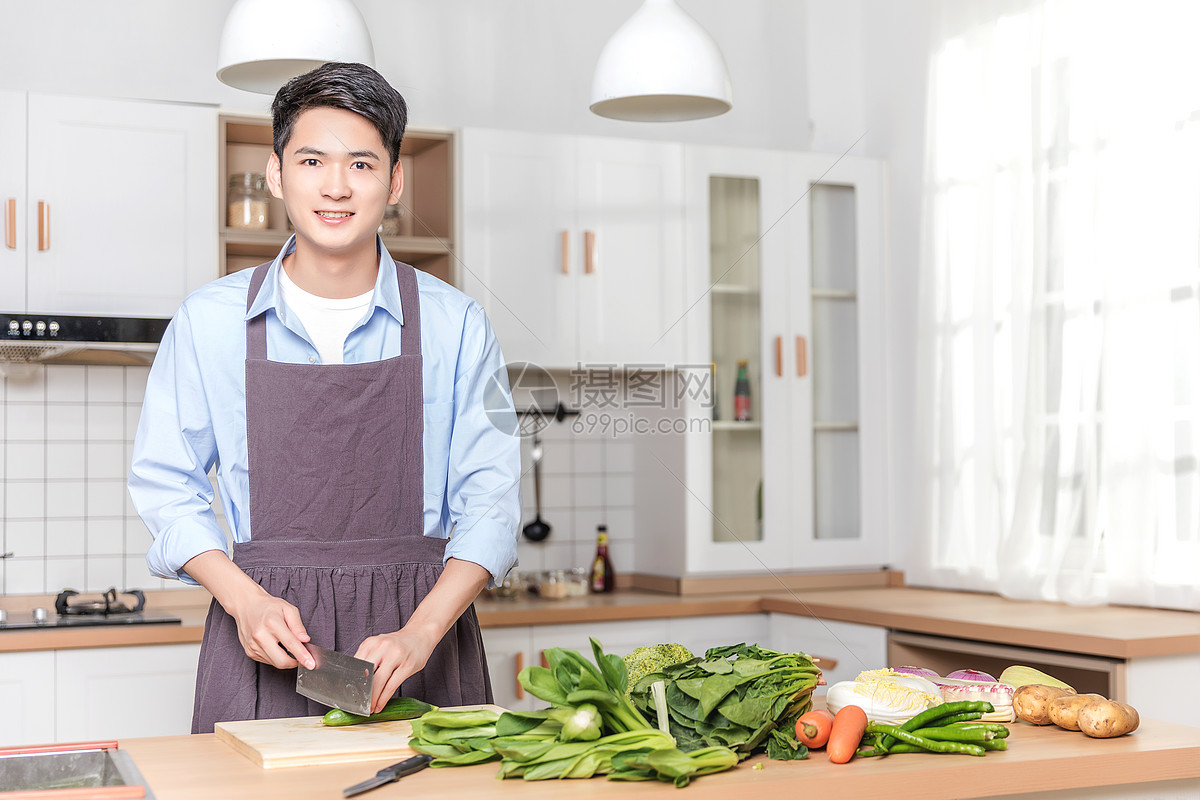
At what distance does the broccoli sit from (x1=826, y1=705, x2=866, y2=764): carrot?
20cm

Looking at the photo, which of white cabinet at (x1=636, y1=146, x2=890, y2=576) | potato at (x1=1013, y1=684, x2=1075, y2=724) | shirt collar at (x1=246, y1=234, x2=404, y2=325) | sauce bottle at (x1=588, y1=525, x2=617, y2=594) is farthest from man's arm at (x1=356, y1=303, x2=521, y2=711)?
sauce bottle at (x1=588, y1=525, x2=617, y2=594)

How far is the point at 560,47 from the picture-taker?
11.6ft

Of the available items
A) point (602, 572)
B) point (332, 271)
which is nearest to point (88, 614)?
point (602, 572)

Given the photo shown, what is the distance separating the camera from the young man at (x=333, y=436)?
4.77ft

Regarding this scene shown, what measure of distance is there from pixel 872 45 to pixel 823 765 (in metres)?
3.08

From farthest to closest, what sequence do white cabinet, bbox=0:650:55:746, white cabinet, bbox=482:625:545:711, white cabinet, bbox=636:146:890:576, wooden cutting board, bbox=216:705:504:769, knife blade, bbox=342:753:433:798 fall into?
white cabinet, bbox=636:146:890:576 → white cabinet, bbox=482:625:545:711 → white cabinet, bbox=0:650:55:746 → wooden cutting board, bbox=216:705:504:769 → knife blade, bbox=342:753:433:798

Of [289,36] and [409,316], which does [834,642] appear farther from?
[289,36]

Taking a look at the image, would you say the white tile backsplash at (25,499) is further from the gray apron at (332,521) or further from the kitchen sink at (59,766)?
the kitchen sink at (59,766)

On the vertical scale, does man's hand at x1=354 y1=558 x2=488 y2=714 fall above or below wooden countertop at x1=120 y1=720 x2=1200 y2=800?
above

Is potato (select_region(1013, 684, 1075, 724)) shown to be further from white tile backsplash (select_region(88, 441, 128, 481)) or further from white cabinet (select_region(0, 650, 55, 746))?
white tile backsplash (select_region(88, 441, 128, 481))

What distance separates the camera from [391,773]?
1.03m

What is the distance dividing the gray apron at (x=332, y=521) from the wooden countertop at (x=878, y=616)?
1.23 metres

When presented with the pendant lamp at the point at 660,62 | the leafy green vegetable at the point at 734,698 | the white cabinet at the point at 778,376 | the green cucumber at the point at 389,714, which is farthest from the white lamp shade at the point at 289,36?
the white cabinet at the point at 778,376

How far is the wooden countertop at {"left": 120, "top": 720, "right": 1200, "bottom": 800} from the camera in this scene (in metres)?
1.00
